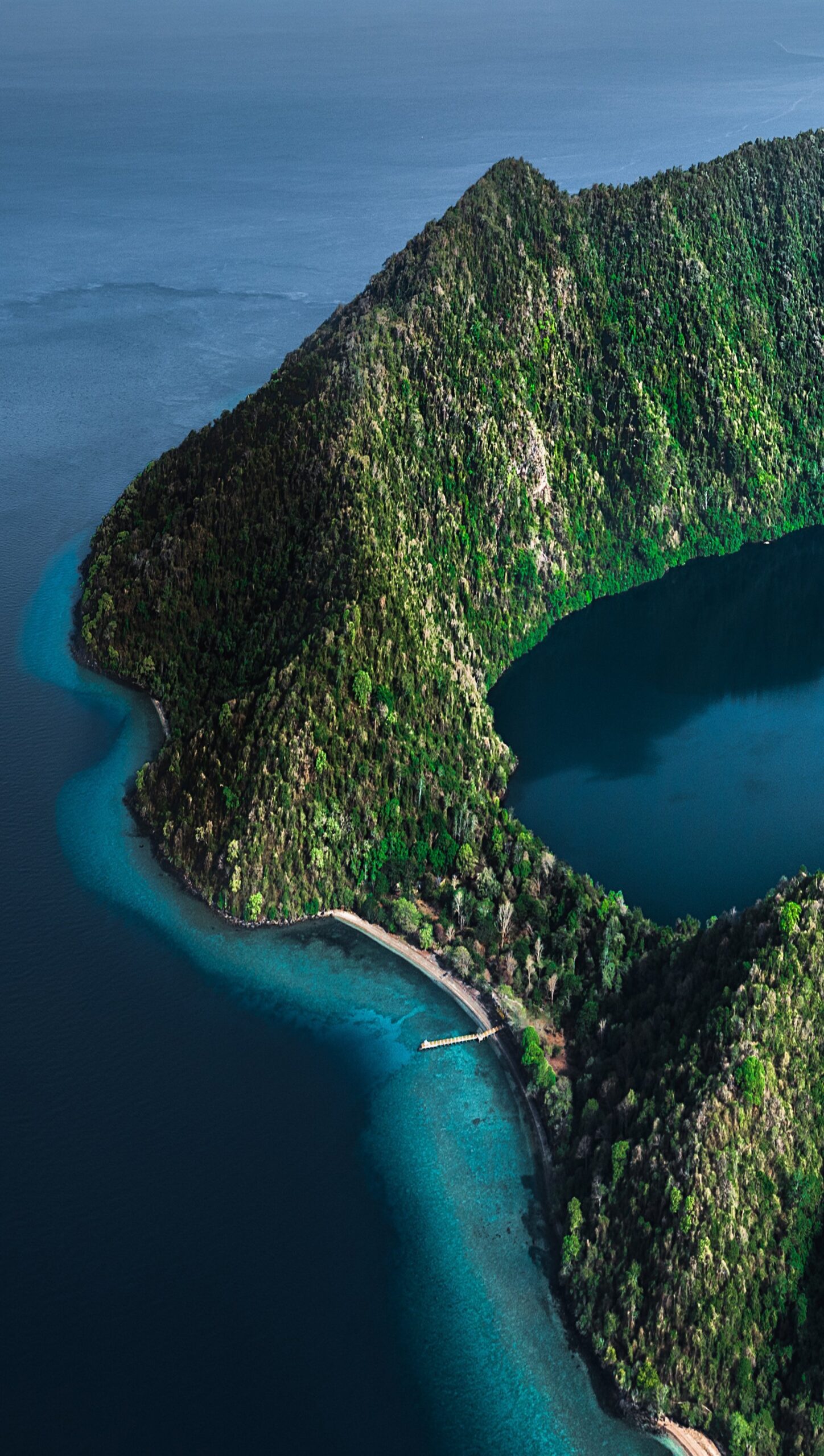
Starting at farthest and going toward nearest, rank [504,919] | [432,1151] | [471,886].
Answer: [471,886] → [504,919] → [432,1151]

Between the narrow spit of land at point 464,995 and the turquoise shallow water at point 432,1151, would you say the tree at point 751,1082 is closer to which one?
the narrow spit of land at point 464,995

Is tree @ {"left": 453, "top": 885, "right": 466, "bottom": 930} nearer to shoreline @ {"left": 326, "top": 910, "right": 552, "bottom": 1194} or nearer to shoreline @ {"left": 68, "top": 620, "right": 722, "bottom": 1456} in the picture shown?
shoreline @ {"left": 326, "top": 910, "right": 552, "bottom": 1194}

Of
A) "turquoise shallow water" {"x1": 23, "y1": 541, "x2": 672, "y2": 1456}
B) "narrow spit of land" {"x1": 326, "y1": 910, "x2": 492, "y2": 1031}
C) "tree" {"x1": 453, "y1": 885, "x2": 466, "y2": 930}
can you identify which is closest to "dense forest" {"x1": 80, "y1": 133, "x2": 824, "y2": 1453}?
"tree" {"x1": 453, "y1": 885, "x2": 466, "y2": 930}

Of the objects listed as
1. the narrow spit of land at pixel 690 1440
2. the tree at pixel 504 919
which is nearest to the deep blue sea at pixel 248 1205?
the narrow spit of land at pixel 690 1440

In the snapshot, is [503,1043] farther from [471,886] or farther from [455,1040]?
[471,886]

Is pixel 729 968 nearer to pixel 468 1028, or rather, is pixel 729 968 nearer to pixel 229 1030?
pixel 468 1028

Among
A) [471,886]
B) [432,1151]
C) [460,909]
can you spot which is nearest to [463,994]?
[460,909]

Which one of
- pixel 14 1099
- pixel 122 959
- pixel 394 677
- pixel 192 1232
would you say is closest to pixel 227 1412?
pixel 192 1232
